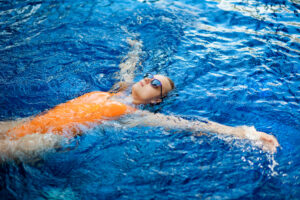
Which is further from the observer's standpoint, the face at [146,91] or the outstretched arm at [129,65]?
the outstretched arm at [129,65]

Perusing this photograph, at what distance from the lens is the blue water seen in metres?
3.46

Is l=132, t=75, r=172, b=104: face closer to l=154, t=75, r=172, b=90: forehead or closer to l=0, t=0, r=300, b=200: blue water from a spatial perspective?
l=154, t=75, r=172, b=90: forehead

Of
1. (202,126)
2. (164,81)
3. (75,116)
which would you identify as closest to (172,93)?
(164,81)

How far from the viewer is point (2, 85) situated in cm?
497

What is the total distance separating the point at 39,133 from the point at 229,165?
306 cm

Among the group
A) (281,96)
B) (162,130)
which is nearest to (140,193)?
(162,130)

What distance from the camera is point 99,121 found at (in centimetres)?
432

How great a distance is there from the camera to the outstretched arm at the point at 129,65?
546 cm

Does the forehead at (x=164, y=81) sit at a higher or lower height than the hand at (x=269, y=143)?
higher

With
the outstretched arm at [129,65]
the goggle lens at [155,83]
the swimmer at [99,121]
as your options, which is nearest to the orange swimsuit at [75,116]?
the swimmer at [99,121]

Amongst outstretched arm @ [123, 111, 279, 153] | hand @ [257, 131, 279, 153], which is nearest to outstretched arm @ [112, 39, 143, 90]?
outstretched arm @ [123, 111, 279, 153]

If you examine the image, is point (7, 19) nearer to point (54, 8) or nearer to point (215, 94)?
point (54, 8)

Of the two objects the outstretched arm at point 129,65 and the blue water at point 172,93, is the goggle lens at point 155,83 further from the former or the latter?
the outstretched arm at point 129,65

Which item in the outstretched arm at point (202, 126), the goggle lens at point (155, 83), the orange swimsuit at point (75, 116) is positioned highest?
the goggle lens at point (155, 83)
